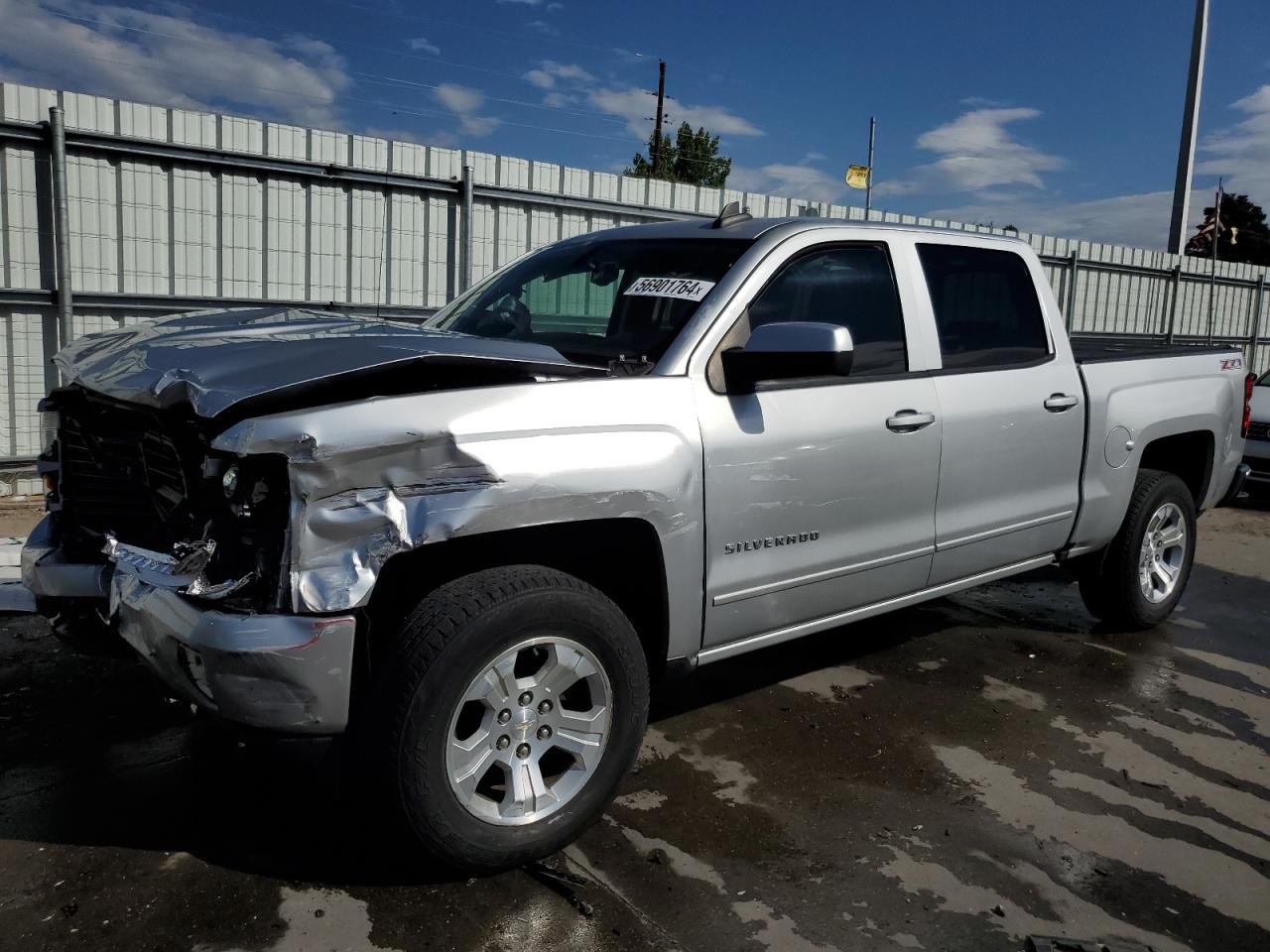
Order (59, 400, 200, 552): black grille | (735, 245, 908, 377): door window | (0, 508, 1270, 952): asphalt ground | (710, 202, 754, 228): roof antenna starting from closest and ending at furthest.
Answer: (0, 508, 1270, 952): asphalt ground → (59, 400, 200, 552): black grille → (735, 245, 908, 377): door window → (710, 202, 754, 228): roof antenna

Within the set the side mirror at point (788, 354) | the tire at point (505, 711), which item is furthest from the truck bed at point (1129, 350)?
the tire at point (505, 711)

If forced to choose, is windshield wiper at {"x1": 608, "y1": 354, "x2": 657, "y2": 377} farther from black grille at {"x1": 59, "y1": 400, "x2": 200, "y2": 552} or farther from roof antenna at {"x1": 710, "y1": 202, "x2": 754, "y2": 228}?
black grille at {"x1": 59, "y1": 400, "x2": 200, "y2": 552}

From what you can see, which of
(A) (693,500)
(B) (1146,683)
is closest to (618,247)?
(A) (693,500)

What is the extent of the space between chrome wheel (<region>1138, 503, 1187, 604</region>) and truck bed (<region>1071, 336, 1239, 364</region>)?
80 cm

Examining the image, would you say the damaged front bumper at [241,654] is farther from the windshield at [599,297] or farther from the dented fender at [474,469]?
the windshield at [599,297]

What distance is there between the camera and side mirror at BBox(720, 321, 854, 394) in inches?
122

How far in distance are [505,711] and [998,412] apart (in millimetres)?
2500

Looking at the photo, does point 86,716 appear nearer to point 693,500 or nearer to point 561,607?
point 561,607

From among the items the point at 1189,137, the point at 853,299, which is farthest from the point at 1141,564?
the point at 1189,137

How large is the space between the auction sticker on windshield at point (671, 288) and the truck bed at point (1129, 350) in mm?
2222

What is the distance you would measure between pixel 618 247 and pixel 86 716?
9.06 ft

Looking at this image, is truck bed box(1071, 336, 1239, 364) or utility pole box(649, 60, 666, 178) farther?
utility pole box(649, 60, 666, 178)

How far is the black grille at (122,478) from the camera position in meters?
2.79

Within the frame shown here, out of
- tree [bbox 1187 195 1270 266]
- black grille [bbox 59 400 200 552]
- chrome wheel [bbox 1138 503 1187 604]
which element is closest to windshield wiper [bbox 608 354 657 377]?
black grille [bbox 59 400 200 552]
